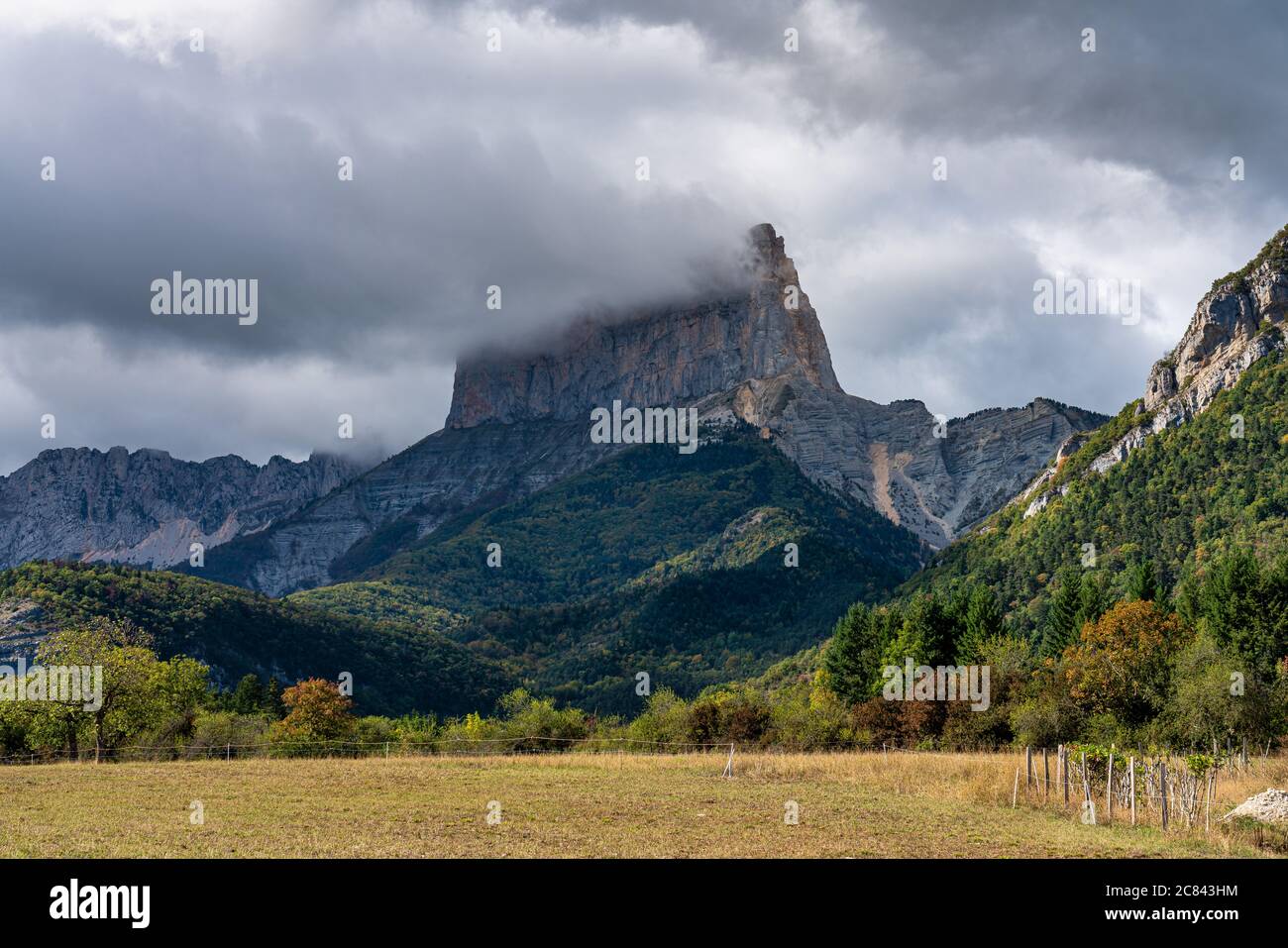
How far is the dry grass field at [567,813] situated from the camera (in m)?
22.8

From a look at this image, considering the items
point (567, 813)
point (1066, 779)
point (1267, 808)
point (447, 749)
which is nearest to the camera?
point (1267, 808)

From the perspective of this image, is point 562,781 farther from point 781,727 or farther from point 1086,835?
point 781,727

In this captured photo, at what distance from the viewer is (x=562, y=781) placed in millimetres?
42562

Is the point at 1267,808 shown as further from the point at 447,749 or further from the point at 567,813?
the point at 447,749

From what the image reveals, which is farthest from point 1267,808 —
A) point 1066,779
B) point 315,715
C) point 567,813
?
point 315,715

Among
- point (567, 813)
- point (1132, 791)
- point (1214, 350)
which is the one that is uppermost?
point (1214, 350)

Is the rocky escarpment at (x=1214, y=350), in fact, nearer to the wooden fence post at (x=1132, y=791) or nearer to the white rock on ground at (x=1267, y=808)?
the white rock on ground at (x=1267, y=808)

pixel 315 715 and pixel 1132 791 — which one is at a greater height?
pixel 1132 791

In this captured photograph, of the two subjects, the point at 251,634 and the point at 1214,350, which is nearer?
the point at 251,634

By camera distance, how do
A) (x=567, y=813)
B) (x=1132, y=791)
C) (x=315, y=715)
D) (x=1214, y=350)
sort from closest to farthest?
1. (x=1132, y=791)
2. (x=567, y=813)
3. (x=315, y=715)
4. (x=1214, y=350)

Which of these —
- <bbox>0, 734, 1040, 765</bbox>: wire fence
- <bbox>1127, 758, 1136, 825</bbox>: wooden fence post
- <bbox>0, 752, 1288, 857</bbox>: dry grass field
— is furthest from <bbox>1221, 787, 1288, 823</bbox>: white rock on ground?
<bbox>0, 734, 1040, 765</bbox>: wire fence

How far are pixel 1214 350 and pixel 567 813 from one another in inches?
7198

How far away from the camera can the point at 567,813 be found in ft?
99.7
